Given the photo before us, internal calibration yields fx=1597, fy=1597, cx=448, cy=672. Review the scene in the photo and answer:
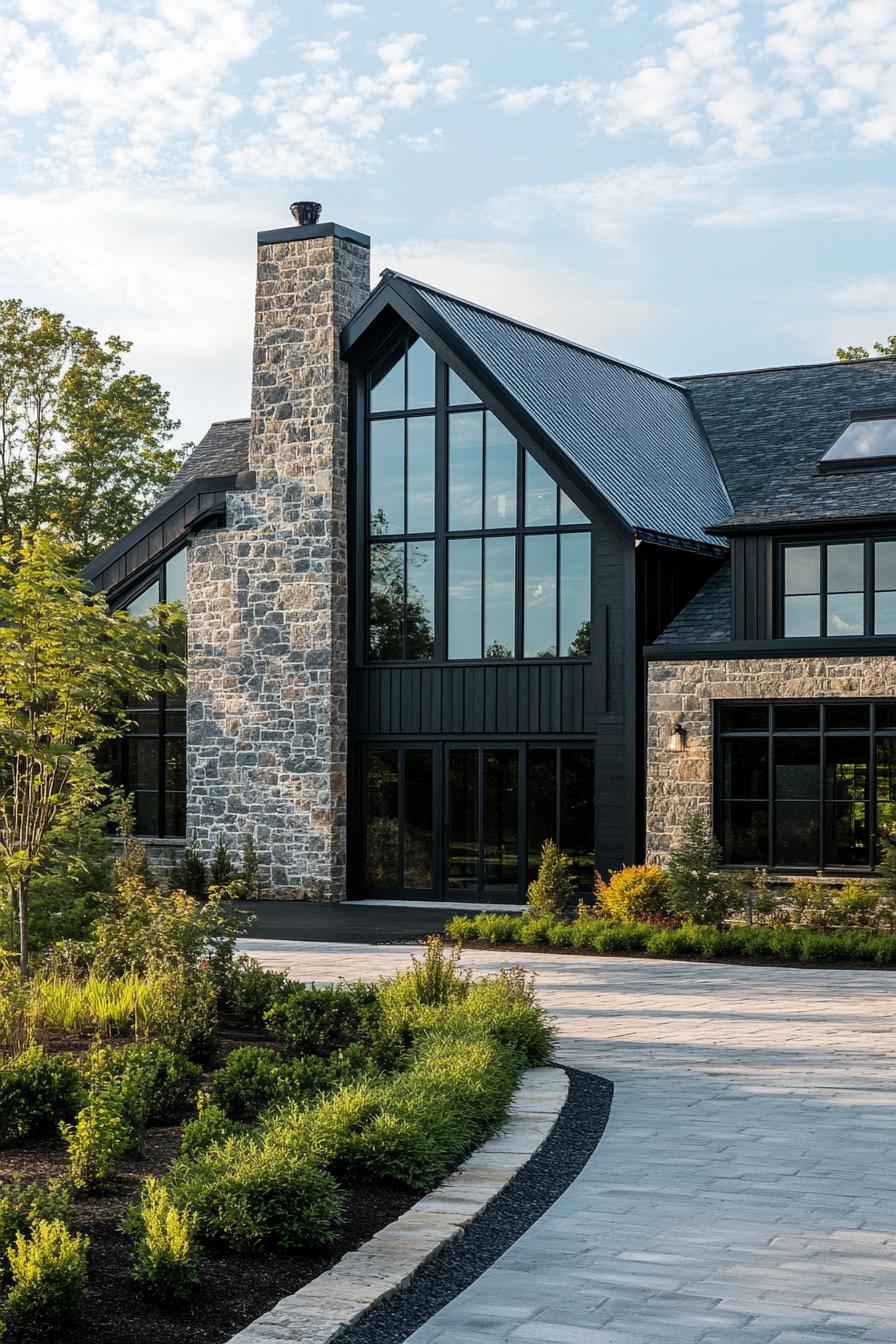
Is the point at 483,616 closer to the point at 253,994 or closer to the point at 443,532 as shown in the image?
the point at 443,532

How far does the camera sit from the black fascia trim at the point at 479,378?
66.5 feet

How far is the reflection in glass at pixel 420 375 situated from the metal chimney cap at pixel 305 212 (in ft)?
8.17

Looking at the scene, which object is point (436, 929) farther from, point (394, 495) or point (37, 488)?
point (37, 488)

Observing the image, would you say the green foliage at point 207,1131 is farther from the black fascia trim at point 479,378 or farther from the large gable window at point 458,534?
the large gable window at point 458,534

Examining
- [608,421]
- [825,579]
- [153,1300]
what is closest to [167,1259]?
[153,1300]

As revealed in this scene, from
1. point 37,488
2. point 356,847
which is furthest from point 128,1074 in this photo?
point 37,488

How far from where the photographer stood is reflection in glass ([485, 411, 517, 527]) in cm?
2116

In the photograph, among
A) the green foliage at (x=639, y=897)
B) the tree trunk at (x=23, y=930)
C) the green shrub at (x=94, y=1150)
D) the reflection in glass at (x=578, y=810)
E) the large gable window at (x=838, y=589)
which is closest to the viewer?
the green shrub at (x=94, y=1150)

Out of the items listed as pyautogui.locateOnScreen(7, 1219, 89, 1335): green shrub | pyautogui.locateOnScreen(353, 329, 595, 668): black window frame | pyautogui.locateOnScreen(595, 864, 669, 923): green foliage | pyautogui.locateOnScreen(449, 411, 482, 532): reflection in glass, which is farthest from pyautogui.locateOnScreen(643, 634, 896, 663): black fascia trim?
pyautogui.locateOnScreen(7, 1219, 89, 1335): green shrub

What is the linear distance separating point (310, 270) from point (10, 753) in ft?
41.0

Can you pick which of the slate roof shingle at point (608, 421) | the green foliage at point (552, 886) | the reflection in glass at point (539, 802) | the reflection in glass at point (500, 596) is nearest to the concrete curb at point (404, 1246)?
the green foliage at point (552, 886)

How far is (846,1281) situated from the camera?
574cm

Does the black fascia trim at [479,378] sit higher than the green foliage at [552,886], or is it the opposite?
the black fascia trim at [479,378]

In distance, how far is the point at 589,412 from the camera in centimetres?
2289
